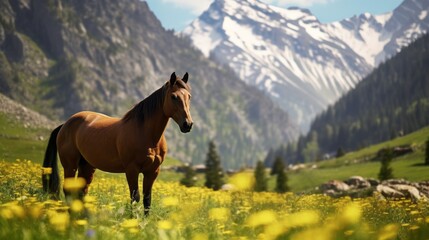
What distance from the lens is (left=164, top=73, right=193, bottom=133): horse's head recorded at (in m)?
8.62

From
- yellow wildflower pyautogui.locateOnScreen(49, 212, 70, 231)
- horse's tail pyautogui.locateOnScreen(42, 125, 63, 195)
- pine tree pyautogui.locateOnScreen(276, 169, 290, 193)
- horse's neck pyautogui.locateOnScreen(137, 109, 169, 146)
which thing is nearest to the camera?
yellow wildflower pyautogui.locateOnScreen(49, 212, 70, 231)

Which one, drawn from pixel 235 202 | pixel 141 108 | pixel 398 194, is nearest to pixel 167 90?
pixel 141 108

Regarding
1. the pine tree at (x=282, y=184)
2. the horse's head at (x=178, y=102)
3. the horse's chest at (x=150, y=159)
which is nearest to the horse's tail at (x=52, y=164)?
the horse's chest at (x=150, y=159)

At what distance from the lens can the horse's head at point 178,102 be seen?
340 inches

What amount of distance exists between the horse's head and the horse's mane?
31 centimetres

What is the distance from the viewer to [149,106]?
380 inches

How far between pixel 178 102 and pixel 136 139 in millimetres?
1267

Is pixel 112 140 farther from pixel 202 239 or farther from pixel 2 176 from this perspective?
pixel 202 239

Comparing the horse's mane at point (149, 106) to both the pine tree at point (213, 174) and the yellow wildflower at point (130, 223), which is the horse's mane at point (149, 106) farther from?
the pine tree at point (213, 174)

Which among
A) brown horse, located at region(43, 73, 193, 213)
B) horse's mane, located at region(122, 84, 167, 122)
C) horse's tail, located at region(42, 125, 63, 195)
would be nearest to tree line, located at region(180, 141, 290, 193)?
horse's tail, located at region(42, 125, 63, 195)

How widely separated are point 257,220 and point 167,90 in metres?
5.22

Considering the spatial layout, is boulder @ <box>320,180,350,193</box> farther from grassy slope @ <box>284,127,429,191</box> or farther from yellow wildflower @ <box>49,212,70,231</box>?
yellow wildflower @ <box>49,212,70,231</box>

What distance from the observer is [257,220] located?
4527mm

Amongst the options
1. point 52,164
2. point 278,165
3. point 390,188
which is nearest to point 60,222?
point 52,164
